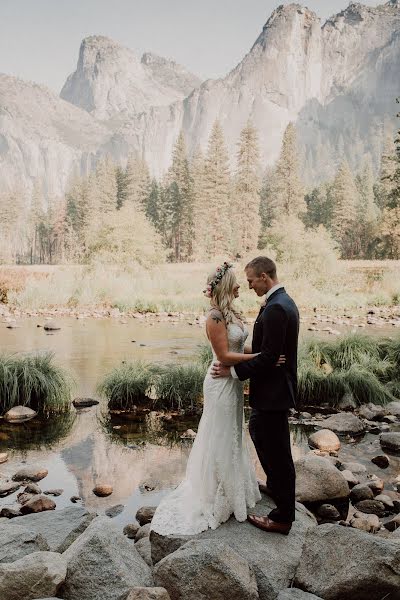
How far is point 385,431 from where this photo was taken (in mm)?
7676

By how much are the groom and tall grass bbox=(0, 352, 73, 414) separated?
4933 millimetres

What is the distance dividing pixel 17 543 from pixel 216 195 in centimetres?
5196

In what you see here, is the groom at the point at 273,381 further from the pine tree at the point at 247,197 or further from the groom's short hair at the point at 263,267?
the pine tree at the point at 247,197

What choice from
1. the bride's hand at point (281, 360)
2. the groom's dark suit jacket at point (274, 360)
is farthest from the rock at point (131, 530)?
the bride's hand at point (281, 360)

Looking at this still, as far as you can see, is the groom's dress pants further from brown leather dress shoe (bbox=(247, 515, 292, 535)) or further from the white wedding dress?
the white wedding dress

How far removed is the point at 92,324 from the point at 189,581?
595 inches

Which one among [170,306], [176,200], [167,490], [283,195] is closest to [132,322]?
[170,306]

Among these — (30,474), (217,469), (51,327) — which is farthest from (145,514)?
(51,327)

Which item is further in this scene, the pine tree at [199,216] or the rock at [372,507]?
the pine tree at [199,216]

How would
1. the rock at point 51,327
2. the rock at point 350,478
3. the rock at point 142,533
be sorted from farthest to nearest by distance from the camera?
the rock at point 51,327 → the rock at point 350,478 → the rock at point 142,533

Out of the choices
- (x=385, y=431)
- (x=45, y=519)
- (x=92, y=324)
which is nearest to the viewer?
(x=45, y=519)

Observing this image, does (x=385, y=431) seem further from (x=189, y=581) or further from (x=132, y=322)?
(x=132, y=322)

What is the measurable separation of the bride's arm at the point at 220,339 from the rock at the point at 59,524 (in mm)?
1670

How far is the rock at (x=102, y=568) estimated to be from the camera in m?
3.34
